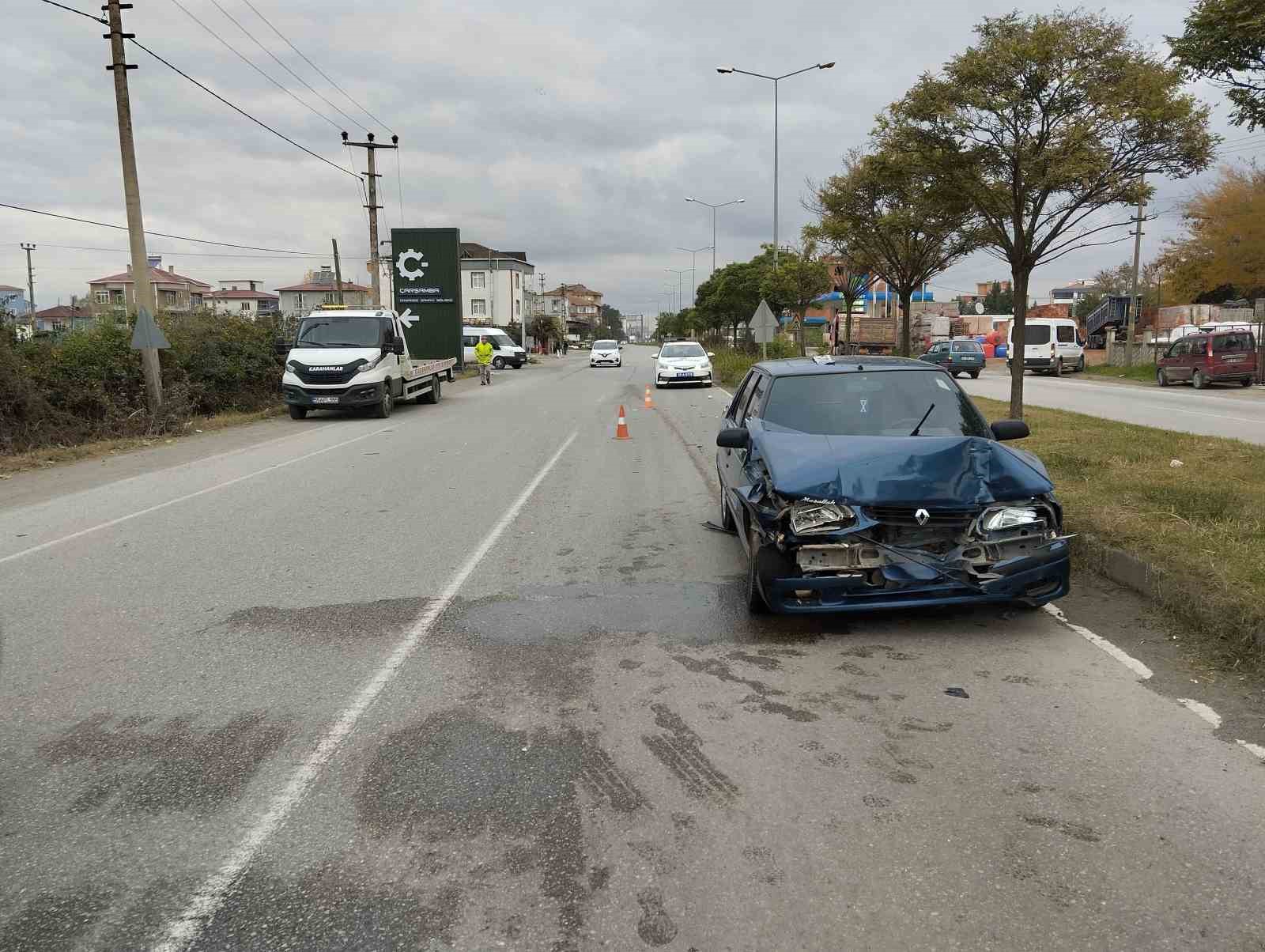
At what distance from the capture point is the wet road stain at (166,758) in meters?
3.49

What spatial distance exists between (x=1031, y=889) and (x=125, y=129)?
19604mm

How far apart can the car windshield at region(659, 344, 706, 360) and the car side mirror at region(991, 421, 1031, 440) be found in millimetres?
24433

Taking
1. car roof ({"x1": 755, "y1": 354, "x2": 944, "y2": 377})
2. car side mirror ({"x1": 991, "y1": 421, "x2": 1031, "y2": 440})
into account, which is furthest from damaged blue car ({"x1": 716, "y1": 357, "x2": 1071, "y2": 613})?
car roof ({"x1": 755, "y1": 354, "x2": 944, "y2": 377})

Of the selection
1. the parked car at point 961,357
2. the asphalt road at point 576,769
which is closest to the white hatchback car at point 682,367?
the parked car at point 961,357

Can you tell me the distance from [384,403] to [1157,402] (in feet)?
59.5

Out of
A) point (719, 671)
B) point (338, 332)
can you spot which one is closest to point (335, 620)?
point (719, 671)

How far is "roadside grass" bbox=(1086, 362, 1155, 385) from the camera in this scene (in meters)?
34.3

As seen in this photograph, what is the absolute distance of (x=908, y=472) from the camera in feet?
17.1

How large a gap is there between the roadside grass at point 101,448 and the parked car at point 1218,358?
26.8 meters

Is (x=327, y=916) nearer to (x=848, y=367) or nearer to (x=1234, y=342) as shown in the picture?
(x=848, y=367)

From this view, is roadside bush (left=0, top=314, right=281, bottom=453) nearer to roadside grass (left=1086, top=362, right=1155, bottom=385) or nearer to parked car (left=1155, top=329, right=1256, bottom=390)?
parked car (left=1155, top=329, right=1256, bottom=390)

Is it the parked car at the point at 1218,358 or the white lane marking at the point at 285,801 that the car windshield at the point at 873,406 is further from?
the parked car at the point at 1218,358

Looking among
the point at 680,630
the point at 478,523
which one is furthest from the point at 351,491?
the point at 680,630

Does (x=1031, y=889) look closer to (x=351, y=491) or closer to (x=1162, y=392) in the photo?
(x=351, y=491)
